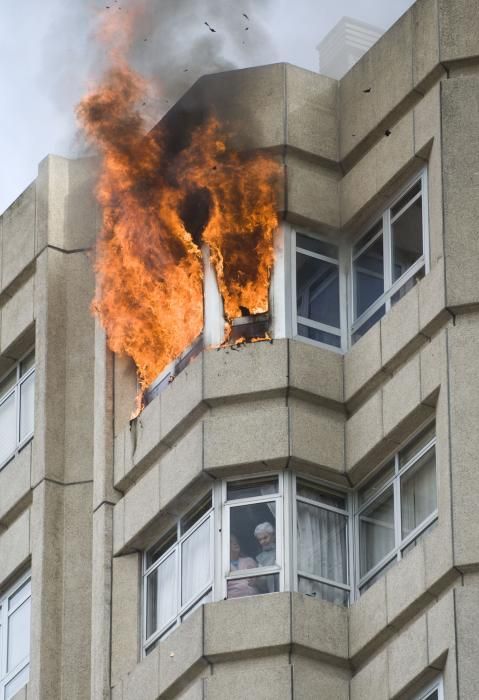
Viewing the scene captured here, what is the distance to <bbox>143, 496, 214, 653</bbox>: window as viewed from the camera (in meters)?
30.8

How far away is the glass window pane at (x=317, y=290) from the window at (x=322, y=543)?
2.75m

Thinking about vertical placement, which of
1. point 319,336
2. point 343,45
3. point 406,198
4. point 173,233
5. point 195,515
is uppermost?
point 343,45

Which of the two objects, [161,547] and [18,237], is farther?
[18,237]

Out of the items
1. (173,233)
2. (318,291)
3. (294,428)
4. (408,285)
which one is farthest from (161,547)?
(408,285)

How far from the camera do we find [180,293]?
3347cm

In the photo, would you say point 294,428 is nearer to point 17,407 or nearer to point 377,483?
point 377,483

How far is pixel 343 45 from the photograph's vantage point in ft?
128

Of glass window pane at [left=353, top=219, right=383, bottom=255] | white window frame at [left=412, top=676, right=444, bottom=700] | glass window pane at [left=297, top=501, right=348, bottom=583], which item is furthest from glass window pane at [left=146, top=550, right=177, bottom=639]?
glass window pane at [left=353, top=219, right=383, bottom=255]

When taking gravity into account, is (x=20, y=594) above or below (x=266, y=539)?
above

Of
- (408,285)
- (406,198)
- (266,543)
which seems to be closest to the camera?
(266,543)

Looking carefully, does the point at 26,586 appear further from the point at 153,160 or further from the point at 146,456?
the point at 153,160

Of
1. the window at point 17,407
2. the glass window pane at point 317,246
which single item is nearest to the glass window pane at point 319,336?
the glass window pane at point 317,246

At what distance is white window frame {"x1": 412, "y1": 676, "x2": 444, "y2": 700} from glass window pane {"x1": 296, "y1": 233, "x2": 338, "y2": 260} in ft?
24.2

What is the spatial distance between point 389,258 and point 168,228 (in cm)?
390
